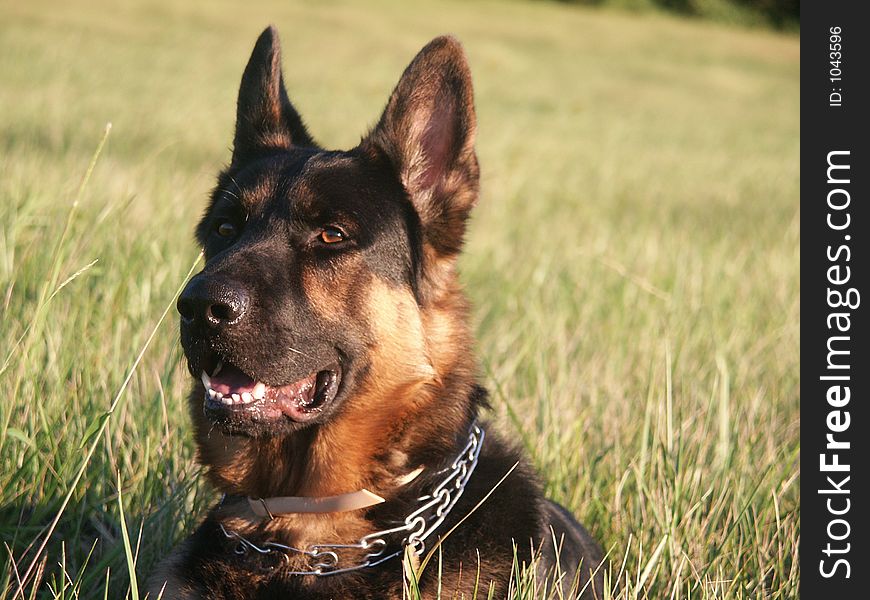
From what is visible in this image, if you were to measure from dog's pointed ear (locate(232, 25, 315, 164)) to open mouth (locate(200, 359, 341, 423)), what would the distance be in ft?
3.20

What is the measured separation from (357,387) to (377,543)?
0.45m

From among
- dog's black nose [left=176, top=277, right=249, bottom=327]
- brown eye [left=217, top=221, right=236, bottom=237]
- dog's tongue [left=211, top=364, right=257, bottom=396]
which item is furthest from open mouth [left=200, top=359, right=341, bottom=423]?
brown eye [left=217, top=221, right=236, bottom=237]

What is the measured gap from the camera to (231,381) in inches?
112

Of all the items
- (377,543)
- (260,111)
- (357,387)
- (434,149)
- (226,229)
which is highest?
(260,111)

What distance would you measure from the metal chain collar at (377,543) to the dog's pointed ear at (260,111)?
1.37 m

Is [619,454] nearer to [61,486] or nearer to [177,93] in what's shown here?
[61,486]

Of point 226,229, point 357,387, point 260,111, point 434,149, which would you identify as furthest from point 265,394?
point 260,111

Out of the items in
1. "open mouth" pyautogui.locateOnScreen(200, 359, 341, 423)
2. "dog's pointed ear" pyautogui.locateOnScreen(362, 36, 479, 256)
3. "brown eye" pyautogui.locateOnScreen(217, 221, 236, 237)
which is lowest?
"open mouth" pyautogui.locateOnScreen(200, 359, 341, 423)

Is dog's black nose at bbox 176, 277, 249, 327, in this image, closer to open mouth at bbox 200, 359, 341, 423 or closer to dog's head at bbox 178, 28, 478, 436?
dog's head at bbox 178, 28, 478, 436

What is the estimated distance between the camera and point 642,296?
629 centimetres

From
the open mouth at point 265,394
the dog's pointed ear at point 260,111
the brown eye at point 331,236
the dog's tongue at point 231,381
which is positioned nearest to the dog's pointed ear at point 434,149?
the brown eye at point 331,236

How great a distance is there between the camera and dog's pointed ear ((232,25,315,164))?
3.47 m
